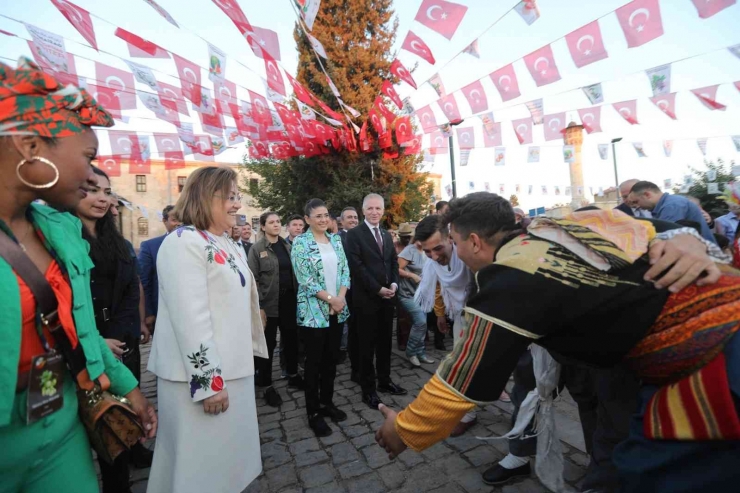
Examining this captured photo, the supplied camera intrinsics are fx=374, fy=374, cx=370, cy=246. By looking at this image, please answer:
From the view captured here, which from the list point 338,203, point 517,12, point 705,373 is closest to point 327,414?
point 705,373

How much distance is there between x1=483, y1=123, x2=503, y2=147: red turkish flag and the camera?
8845 mm

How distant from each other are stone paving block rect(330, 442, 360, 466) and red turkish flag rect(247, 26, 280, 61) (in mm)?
5068

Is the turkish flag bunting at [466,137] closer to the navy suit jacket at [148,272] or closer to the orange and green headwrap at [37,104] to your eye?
the navy suit jacket at [148,272]

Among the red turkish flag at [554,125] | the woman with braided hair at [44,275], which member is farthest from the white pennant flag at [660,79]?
the woman with braided hair at [44,275]

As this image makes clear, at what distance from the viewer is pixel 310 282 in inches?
144

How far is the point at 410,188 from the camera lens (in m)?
16.4

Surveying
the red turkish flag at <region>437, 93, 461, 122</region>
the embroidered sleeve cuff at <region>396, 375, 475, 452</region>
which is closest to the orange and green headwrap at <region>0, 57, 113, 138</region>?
the embroidered sleeve cuff at <region>396, 375, 475, 452</region>

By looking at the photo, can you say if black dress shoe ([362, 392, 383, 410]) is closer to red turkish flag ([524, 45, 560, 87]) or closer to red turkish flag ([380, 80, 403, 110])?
red turkish flag ([524, 45, 560, 87])

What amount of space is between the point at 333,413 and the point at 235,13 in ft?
15.6

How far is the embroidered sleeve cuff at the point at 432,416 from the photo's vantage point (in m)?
1.35

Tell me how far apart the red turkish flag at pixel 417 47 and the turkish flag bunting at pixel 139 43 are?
11.9 ft

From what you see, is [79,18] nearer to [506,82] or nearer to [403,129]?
[506,82]

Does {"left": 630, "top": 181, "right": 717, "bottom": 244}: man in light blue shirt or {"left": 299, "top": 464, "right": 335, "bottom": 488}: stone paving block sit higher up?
{"left": 630, "top": 181, "right": 717, "bottom": 244}: man in light blue shirt

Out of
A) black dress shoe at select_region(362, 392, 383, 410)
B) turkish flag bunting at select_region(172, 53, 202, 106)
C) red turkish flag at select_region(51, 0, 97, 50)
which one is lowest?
black dress shoe at select_region(362, 392, 383, 410)
